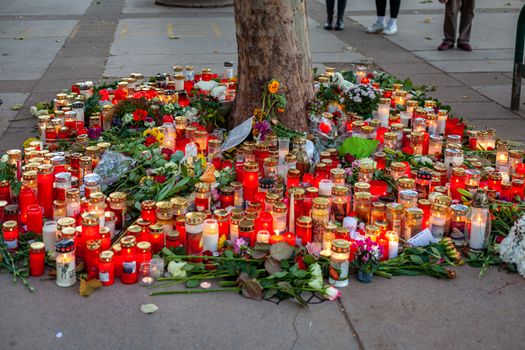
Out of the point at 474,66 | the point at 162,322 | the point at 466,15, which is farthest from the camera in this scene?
the point at 466,15

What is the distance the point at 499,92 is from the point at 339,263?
4882mm

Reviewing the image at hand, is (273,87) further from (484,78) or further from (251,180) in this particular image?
(484,78)

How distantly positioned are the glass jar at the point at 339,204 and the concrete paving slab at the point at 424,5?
10.1 meters

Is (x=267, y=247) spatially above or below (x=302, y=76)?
below

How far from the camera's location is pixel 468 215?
4.30 m

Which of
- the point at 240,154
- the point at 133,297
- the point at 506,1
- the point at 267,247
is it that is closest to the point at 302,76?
the point at 240,154

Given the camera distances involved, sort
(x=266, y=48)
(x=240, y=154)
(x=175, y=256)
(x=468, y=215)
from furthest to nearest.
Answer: (x=266, y=48) < (x=240, y=154) < (x=468, y=215) < (x=175, y=256)

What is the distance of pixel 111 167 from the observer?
4953 mm

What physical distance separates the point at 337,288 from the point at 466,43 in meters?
7.09

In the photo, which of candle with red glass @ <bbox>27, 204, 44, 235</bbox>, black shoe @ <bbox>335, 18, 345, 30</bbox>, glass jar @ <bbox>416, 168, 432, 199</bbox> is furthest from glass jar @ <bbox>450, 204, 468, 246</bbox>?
black shoe @ <bbox>335, 18, 345, 30</bbox>

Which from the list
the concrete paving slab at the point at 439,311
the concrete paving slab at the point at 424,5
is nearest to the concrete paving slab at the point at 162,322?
the concrete paving slab at the point at 439,311

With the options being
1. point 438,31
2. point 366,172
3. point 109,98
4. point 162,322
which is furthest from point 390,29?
point 162,322

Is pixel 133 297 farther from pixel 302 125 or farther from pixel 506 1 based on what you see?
pixel 506 1

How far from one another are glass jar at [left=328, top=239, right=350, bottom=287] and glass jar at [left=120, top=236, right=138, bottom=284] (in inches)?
40.0
